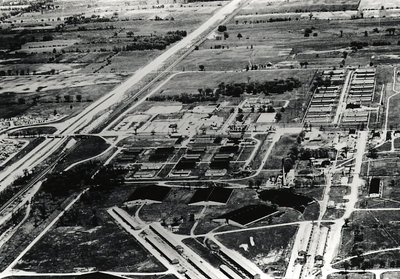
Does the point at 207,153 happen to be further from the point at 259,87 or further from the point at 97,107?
the point at 97,107

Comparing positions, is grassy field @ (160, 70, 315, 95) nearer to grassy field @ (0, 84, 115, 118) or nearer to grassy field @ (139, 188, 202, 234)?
grassy field @ (0, 84, 115, 118)

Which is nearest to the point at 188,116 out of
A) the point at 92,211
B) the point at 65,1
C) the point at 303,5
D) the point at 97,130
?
the point at 97,130

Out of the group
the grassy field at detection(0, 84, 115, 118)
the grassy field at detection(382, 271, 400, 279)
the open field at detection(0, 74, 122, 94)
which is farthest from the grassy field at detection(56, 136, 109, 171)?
the grassy field at detection(382, 271, 400, 279)

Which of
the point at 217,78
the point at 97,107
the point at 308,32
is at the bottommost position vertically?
the point at 97,107

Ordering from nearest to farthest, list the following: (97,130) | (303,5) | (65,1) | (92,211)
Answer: (92,211), (97,130), (303,5), (65,1)

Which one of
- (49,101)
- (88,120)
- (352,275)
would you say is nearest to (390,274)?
(352,275)

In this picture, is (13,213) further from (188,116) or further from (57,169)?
(188,116)

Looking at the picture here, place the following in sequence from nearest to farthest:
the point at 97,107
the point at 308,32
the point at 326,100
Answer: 1. the point at 326,100
2. the point at 97,107
3. the point at 308,32
